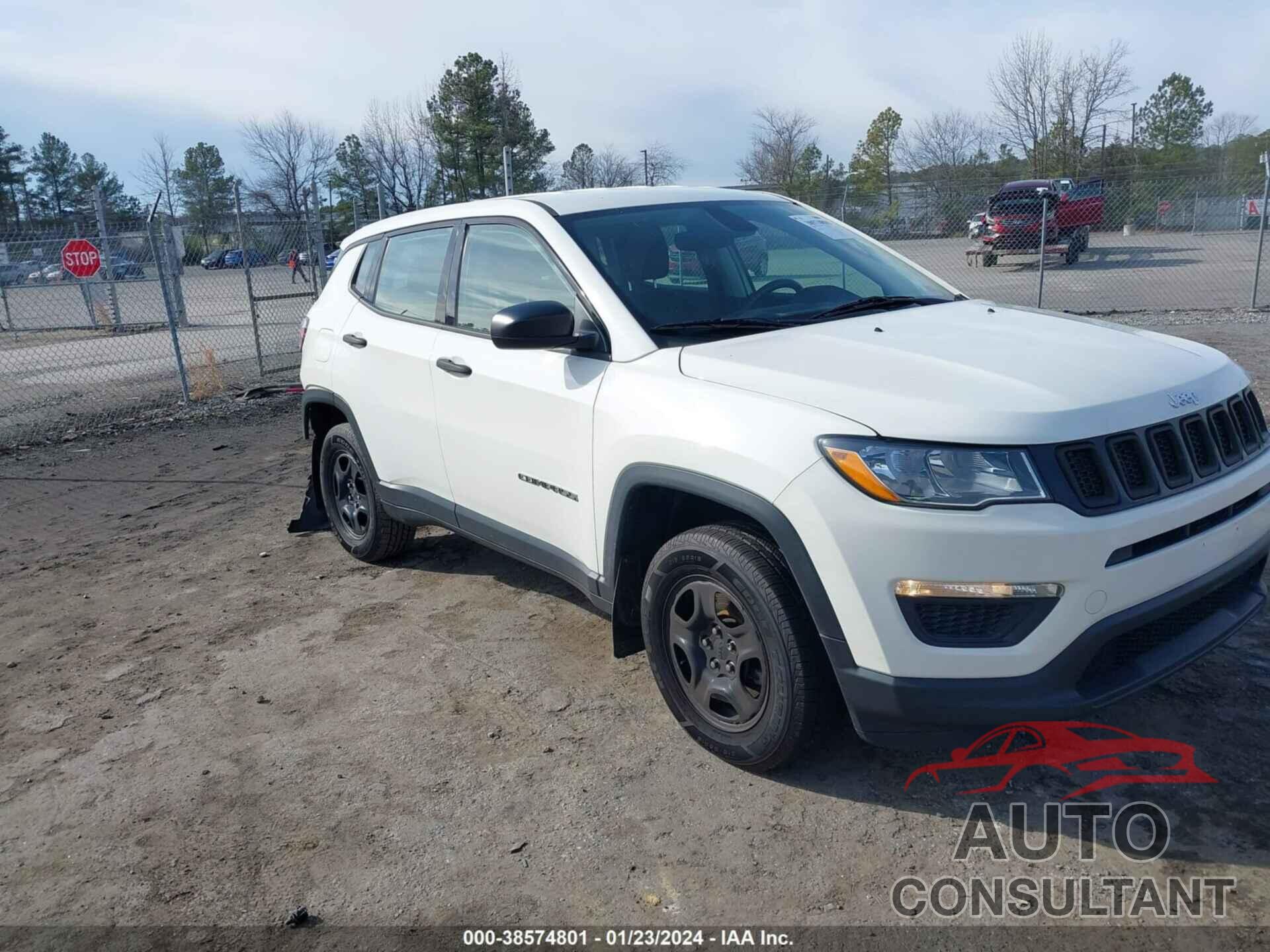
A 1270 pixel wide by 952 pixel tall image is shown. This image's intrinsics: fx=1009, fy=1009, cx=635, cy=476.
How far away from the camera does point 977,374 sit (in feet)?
9.59

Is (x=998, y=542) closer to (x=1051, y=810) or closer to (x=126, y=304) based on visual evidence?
(x=1051, y=810)

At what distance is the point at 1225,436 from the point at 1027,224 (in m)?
18.1

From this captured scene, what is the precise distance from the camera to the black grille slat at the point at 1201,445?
293 cm

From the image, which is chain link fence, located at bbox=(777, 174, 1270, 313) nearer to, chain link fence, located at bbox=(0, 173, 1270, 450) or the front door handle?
chain link fence, located at bbox=(0, 173, 1270, 450)

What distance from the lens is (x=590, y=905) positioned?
2770 millimetres

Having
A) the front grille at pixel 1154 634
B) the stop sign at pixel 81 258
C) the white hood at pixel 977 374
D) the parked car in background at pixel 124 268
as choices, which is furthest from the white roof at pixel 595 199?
the parked car in background at pixel 124 268

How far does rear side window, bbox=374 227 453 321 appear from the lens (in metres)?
4.63

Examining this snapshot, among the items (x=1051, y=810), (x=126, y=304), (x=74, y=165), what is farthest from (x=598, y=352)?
(x=74, y=165)

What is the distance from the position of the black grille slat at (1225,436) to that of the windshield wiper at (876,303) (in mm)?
1227

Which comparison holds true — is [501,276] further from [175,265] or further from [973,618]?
[175,265]

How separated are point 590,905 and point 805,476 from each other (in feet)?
4.33

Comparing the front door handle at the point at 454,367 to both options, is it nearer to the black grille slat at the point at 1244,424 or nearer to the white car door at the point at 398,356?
the white car door at the point at 398,356

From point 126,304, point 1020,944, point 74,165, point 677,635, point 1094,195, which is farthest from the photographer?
point 74,165

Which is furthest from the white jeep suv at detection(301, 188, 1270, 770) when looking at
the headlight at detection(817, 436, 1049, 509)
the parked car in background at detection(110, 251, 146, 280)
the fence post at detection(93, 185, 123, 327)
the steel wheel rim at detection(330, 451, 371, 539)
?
the parked car in background at detection(110, 251, 146, 280)
